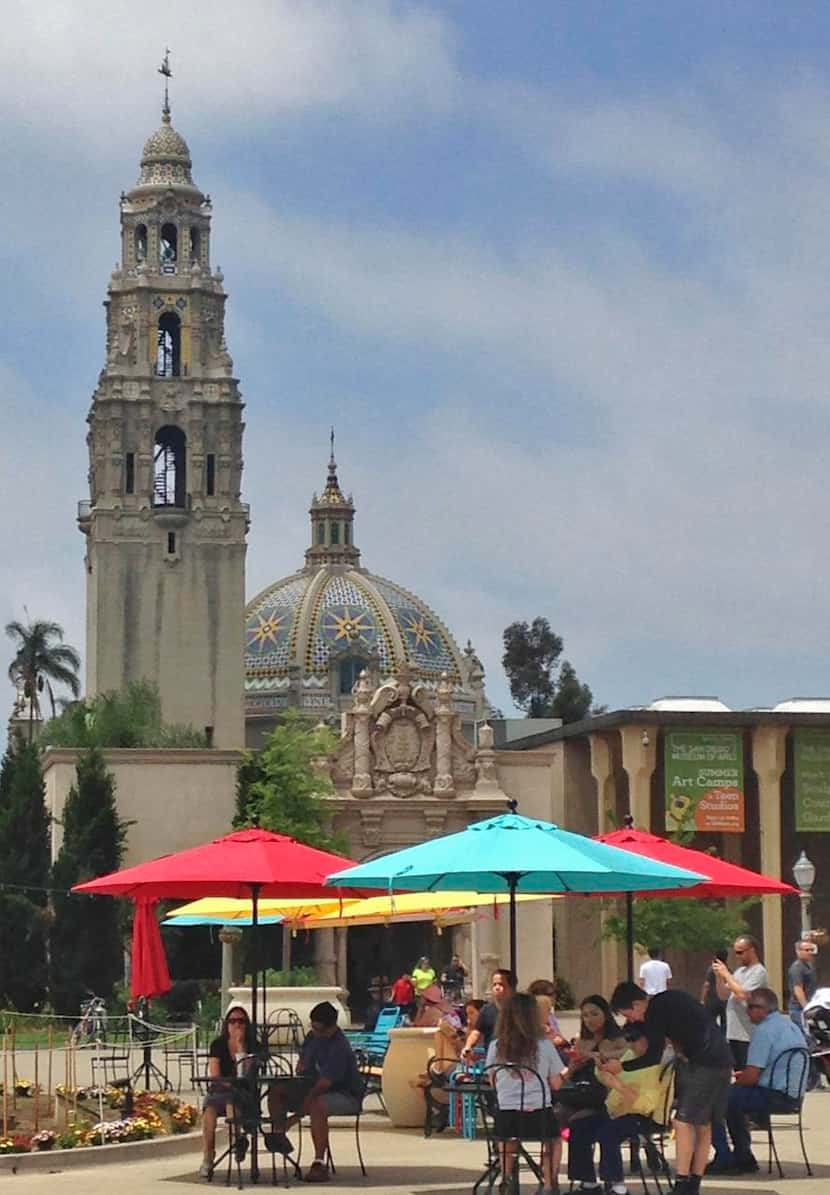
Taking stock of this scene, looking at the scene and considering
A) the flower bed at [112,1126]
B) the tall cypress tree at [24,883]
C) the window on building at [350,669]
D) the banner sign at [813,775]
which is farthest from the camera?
the window on building at [350,669]

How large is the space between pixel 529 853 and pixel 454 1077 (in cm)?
247

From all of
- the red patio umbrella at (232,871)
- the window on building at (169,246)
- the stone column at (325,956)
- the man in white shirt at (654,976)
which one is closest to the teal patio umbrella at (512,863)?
the red patio umbrella at (232,871)

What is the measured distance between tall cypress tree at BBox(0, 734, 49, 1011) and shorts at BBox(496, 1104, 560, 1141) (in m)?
42.7

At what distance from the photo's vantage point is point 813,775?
6128 cm

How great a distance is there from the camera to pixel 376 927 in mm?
62594

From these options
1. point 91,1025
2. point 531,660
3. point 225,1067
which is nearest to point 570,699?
point 531,660

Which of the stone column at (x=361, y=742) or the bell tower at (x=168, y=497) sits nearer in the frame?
the stone column at (x=361, y=742)

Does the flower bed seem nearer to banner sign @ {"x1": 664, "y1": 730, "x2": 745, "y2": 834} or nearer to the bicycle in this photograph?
the bicycle

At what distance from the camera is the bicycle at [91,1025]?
128 feet

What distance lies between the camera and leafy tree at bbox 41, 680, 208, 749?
74.2 m

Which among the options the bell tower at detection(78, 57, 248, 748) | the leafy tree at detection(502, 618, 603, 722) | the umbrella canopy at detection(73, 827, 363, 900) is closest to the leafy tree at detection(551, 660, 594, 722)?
the leafy tree at detection(502, 618, 603, 722)

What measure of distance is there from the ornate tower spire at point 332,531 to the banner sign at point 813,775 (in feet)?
234

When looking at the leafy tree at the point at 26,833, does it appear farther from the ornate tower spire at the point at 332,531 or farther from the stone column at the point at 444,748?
the ornate tower spire at the point at 332,531

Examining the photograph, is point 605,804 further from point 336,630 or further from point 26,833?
point 336,630
